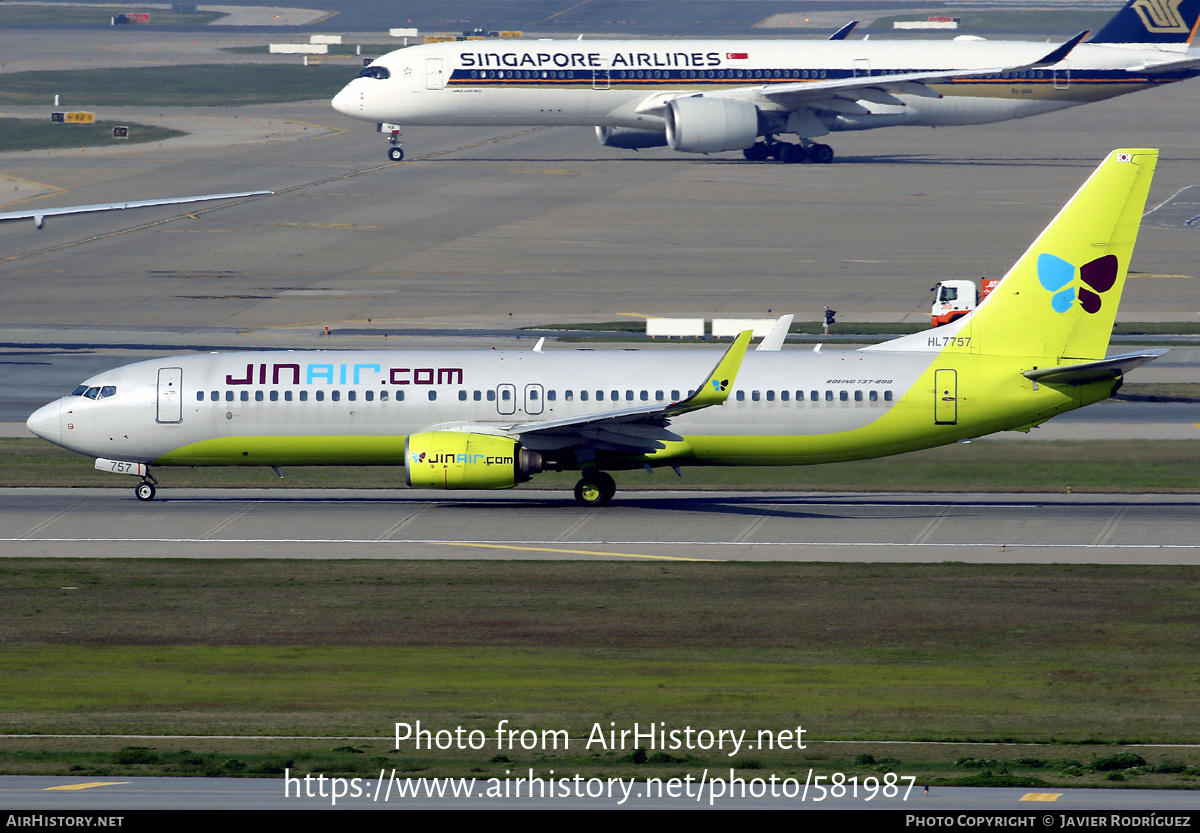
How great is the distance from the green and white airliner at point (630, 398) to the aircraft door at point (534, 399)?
0.12 feet

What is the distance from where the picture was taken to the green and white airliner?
42406 millimetres

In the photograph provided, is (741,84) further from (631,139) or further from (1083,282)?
(1083,282)

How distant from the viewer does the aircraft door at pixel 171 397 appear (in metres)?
43.7

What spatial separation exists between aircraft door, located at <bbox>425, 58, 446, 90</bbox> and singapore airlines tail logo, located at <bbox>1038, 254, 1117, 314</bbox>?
3083 inches

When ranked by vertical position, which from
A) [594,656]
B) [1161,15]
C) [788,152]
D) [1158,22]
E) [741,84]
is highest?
[1161,15]

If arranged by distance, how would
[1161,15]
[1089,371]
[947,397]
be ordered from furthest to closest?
1. [1161,15]
2. [947,397]
3. [1089,371]

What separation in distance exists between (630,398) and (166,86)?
149181 millimetres

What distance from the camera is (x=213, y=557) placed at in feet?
126

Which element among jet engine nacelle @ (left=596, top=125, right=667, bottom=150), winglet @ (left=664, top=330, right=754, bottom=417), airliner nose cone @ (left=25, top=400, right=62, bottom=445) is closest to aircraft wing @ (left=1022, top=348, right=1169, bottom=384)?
winglet @ (left=664, top=330, right=754, bottom=417)

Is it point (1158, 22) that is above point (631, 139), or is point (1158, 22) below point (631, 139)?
above

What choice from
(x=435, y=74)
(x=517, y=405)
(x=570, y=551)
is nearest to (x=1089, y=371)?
(x=570, y=551)

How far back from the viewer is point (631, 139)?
404ft

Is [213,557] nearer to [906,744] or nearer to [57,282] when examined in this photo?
[906,744]

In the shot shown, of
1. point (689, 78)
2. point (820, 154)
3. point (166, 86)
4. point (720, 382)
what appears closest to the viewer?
point (720, 382)
